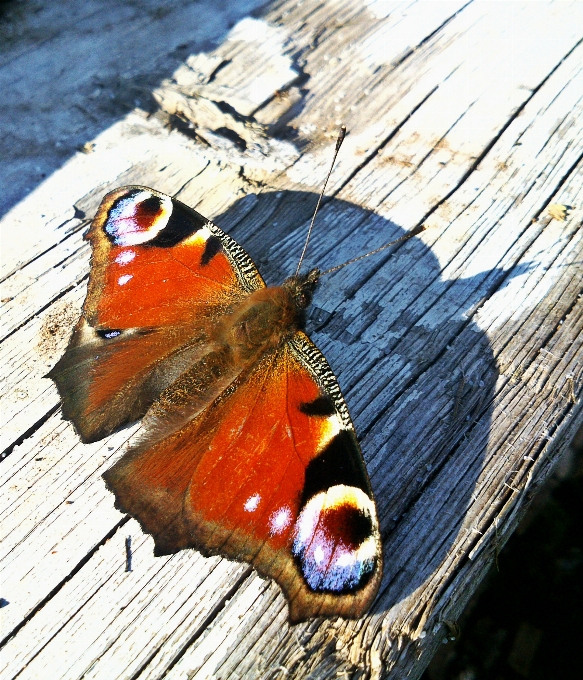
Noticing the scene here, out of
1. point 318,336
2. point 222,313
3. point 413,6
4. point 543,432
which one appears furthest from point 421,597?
point 413,6

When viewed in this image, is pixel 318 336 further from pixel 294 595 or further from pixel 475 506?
pixel 294 595

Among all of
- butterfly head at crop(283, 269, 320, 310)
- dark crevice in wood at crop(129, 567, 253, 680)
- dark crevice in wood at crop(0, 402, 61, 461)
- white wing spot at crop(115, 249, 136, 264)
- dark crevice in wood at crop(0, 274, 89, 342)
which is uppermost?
white wing spot at crop(115, 249, 136, 264)

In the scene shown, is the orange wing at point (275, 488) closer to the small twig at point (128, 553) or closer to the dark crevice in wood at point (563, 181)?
the small twig at point (128, 553)

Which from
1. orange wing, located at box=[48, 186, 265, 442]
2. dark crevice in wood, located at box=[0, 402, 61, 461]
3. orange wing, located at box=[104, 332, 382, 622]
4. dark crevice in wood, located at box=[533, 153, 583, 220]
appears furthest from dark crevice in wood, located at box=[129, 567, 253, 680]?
dark crevice in wood, located at box=[533, 153, 583, 220]

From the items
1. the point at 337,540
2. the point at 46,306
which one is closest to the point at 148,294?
the point at 46,306

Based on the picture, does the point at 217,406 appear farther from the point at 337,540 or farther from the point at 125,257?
the point at 125,257

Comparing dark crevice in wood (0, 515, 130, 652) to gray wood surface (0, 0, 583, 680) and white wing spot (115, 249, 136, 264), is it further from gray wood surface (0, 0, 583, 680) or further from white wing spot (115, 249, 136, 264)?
white wing spot (115, 249, 136, 264)

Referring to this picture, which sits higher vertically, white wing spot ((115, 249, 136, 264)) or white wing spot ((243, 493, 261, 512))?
white wing spot ((115, 249, 136, 264))
